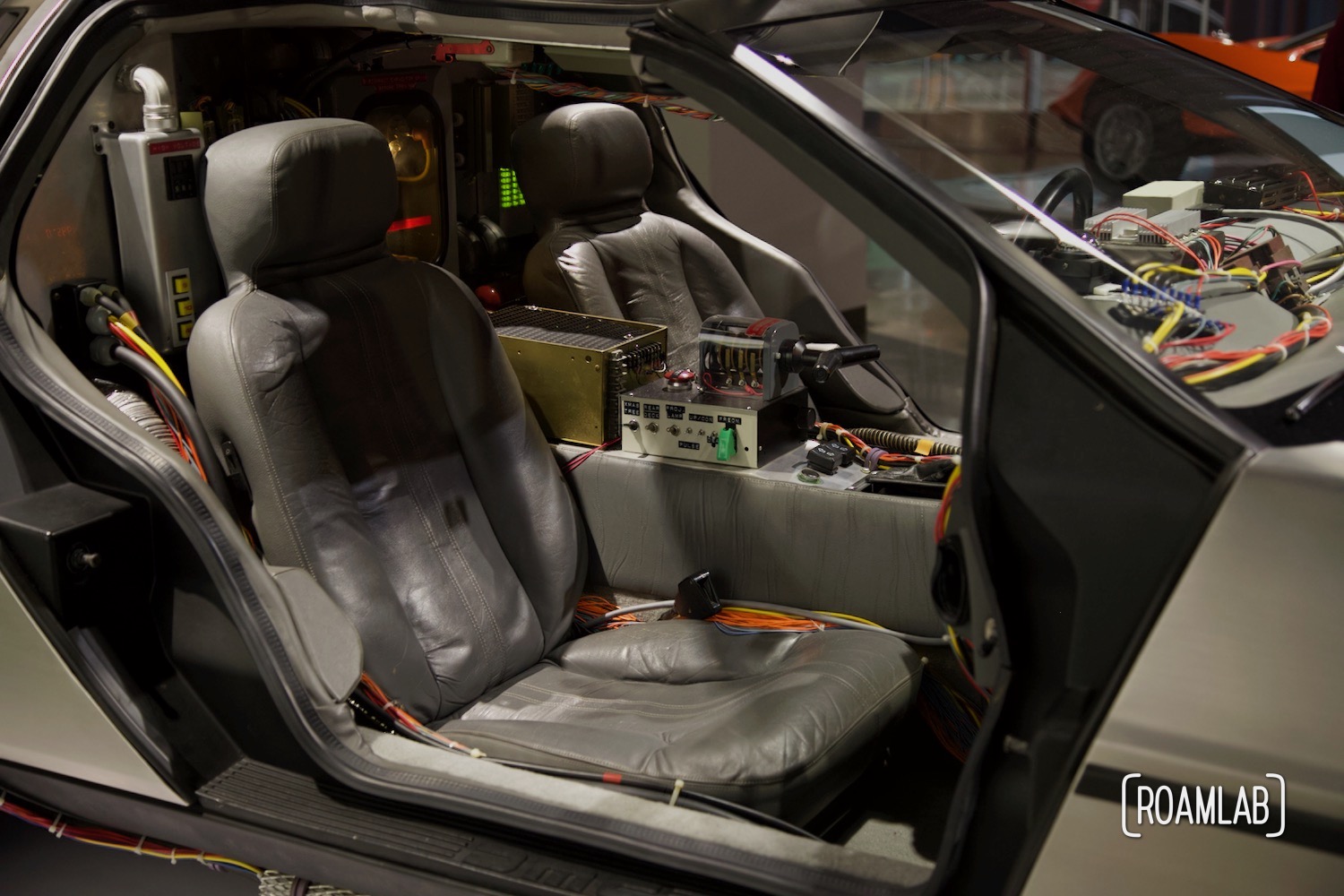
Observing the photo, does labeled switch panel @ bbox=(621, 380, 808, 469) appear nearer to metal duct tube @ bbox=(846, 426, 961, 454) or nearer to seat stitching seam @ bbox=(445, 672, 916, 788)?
metal duct tube @ bbox=(846, 426, 961, 454)

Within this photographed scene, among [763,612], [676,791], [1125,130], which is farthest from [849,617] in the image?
[1125,130]

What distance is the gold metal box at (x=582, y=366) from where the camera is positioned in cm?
275

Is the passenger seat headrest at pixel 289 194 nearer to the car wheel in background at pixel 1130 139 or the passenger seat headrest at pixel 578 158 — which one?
the passenger seat headrest at pixel 578 158

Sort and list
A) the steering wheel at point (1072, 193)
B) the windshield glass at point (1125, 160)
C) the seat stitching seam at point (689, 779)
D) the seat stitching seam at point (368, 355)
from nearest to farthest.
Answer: the windshield glass at point (1125, 160) < the steering wheel at point (1072, 193) < the seat stitching seam at point (689, 779) < the seat stitching seam at point (368, 355)

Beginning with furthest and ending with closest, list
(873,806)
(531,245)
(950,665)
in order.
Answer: (531,245)
(950,665)
(873,806)

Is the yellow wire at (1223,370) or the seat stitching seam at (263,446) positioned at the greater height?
the yellow wire at (1223,370)

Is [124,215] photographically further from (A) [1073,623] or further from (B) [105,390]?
(A) [1073,623]

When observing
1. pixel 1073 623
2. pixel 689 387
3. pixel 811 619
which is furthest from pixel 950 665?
pixel 1073 623

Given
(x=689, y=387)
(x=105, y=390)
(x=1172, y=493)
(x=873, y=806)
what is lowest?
(x=873, y=806)

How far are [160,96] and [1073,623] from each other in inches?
64.2

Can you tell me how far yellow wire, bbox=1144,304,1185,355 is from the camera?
51.9 inches

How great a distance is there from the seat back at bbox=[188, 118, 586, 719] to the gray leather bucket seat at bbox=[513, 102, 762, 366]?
0.71 m

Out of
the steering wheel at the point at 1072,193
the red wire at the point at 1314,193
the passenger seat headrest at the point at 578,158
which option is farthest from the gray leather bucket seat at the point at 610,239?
the red wire at the point at 1314,193

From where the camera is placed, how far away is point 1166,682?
1.23 m
